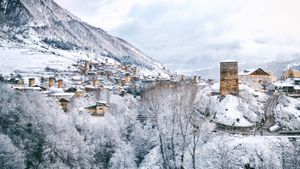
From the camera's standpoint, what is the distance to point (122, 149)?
44438mm

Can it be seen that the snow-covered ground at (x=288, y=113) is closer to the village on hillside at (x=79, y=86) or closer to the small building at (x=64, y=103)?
the village on hillside at (x=79, y=86)

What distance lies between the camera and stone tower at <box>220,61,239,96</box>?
2181 inches

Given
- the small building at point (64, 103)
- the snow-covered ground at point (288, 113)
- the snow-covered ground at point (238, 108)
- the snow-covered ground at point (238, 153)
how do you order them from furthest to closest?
the small building at point (64, 103) → the snow-covered ground at point (238, 108) → the snow-covered ground at point (288, 113) → the snow-covered ground at point (238, 153)

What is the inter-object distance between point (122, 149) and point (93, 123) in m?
5.75

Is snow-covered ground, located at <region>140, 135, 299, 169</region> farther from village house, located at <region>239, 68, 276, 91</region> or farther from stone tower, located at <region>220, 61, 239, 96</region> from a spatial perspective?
village house, located at <region>239, 68, 276, 91</region>

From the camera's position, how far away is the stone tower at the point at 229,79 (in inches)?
2181

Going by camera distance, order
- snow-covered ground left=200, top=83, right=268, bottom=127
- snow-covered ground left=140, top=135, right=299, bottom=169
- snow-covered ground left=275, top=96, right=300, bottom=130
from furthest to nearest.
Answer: snow-covered ground left=200, top=83, right=268, bottom=127 < snow-covered ground left=275, top=96, right=300, bottom=130 < snow-covered ground left=140, top=135, right=299, bottom=169

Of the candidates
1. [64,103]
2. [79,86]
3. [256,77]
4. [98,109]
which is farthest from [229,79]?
[79,86]

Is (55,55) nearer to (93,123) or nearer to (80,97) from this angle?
(80,97)

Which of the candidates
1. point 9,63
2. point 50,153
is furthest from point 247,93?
point 9,63

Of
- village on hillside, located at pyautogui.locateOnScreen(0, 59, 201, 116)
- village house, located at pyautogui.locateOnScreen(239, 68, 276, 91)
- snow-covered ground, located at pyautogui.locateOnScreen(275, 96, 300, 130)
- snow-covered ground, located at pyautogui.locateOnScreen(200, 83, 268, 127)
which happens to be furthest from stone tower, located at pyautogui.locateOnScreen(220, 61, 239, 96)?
village house, located at pyautogui.locateOnScreen(239, 68, 276, 91)

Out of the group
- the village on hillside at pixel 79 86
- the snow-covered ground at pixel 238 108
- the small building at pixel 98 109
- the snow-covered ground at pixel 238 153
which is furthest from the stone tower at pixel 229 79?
the village on hillside at pixel 79 86

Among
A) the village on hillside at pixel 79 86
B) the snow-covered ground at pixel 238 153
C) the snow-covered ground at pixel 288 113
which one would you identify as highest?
the village on hillside at pixel 79 86

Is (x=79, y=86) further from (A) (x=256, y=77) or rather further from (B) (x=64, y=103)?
(A) (x=256, y=77)
